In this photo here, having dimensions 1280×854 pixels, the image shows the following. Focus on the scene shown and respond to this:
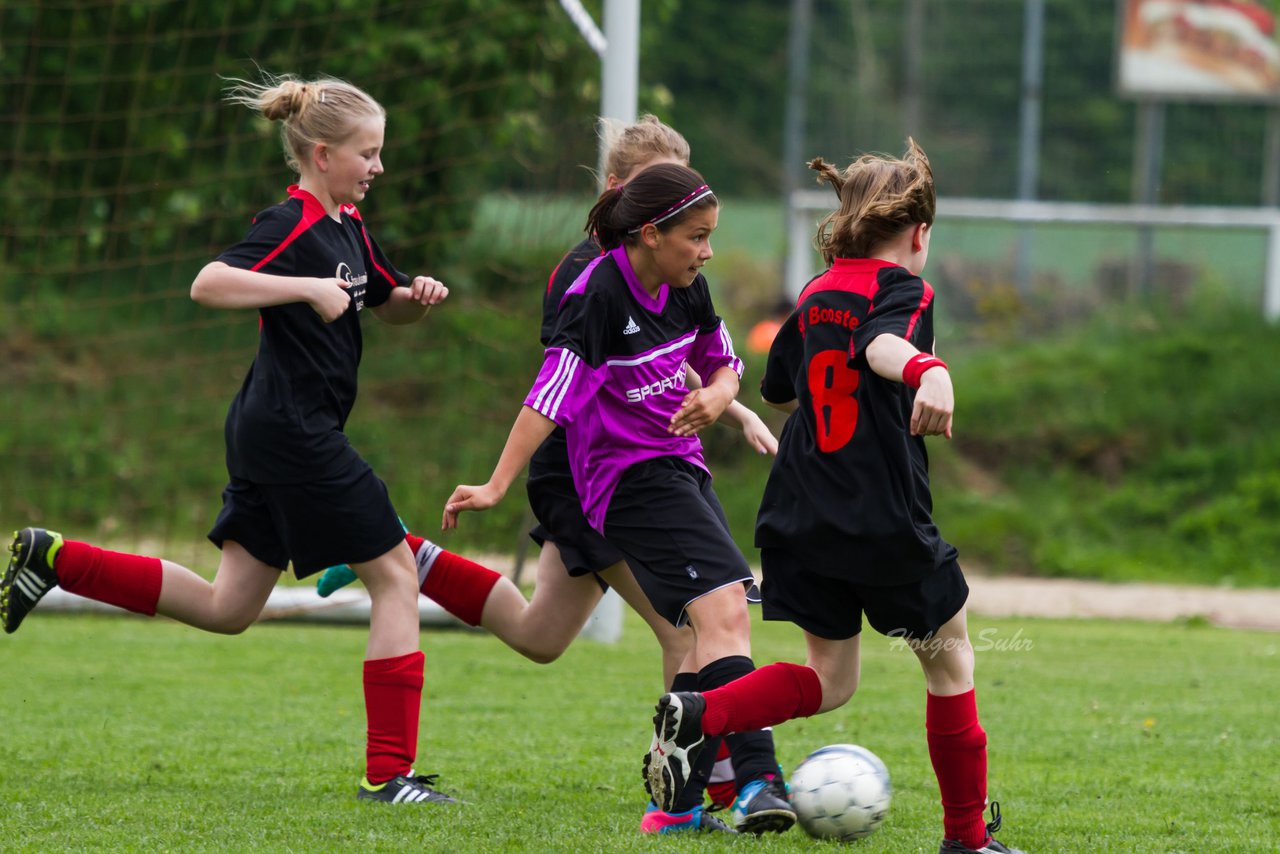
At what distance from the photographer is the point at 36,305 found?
31.0ft

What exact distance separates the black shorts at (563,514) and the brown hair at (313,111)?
93 cm

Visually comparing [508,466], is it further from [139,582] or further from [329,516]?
[139,582]

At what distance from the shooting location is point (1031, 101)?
14531mm

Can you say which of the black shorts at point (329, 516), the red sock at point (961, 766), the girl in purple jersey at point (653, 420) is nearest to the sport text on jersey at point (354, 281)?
the black shorts at point (329, 516)

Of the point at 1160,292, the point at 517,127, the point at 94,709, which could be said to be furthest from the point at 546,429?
the point at 1160,292

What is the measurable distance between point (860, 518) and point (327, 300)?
54.2 inches

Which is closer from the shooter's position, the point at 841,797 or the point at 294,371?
the point at 841,797

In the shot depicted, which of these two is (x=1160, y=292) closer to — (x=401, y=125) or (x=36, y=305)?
(x=401, y=125)

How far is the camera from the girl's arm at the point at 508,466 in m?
3.44

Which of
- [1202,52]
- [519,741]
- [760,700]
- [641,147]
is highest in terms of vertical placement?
[1202,52]

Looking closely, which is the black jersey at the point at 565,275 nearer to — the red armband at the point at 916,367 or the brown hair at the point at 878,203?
the brown hair at the point at 878,203

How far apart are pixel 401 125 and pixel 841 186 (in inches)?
230

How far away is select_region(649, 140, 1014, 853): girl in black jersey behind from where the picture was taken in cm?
321

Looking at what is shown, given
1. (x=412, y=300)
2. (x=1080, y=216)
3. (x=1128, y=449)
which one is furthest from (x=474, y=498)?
(x=1080, y=216)
